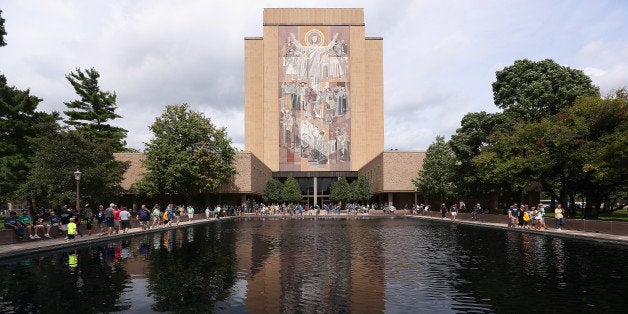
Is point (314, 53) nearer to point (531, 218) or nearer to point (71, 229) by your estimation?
point (531, 218)

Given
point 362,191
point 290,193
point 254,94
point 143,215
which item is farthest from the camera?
point 254,94

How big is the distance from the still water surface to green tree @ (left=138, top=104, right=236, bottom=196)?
117 ft

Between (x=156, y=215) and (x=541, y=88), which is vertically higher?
(x=541, y=88)

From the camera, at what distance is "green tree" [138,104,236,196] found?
5559 centimetres

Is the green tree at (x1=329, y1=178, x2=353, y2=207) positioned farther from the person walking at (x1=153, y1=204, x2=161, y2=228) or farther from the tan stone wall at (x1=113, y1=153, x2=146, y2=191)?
the person walking at (x1=153, y1=204, x2=161, y2=228)

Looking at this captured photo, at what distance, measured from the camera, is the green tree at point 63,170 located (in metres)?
41.0

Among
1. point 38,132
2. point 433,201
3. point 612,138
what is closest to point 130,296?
point 612,138

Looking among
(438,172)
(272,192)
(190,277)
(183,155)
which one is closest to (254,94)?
(272,192)

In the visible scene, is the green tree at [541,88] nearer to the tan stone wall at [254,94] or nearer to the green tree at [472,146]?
the green tree at [472,146]

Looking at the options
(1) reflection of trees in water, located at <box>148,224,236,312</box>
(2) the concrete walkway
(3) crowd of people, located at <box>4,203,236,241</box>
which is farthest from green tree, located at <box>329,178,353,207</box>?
(1) reflection of trees in water, located at <box>148,224,236,312</box>

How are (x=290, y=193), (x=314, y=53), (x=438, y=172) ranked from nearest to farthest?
(x=438, y=172)
(x=290, y=193)
(x=314, y=53)

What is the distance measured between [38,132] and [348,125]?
61.6 metres

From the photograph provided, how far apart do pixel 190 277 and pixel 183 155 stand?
4457 cm

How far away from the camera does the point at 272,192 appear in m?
83.2
